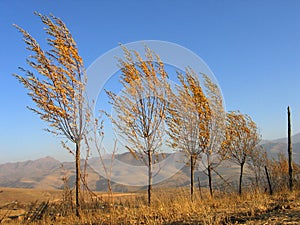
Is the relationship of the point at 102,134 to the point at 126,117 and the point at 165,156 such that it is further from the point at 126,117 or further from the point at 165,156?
the point at 165,156

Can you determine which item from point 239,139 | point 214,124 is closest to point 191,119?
point 214,124

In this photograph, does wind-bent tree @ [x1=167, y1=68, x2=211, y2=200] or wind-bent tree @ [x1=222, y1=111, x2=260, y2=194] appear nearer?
wind-bent tree @ [x1=167, y1=68, x2=211, y2=200]

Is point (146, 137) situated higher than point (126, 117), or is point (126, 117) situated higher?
point (126, 117)

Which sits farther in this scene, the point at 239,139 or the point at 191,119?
the point at 239,139

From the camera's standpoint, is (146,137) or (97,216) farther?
(146,137)

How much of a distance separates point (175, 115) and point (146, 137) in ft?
7.63

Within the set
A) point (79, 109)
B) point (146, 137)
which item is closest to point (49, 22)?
point (79, 109)

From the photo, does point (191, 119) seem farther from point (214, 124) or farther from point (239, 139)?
point (239, 139)

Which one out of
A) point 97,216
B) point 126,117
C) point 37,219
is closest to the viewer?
point 97,216

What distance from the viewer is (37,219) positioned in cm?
857

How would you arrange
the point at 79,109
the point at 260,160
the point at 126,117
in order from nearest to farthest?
the point at 79,109
the point at 126,117
the point at 260,160

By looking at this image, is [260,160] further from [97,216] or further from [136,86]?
[97,216]

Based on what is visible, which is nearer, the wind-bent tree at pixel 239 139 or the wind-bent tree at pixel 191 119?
the wind-bent tree at pixel 191 119

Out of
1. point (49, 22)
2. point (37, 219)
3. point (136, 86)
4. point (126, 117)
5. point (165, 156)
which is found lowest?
point (37, 219)
